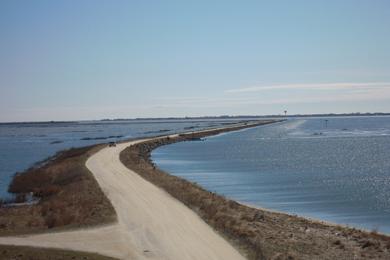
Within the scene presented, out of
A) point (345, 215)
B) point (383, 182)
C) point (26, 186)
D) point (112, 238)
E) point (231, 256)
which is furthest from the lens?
point (26, 186)

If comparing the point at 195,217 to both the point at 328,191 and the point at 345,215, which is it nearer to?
the point at 345,215

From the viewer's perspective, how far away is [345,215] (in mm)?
31344

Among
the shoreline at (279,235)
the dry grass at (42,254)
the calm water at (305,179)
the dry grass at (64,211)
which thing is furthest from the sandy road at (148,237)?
the calm water at (305,179)

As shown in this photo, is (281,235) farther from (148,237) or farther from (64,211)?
(64,211)

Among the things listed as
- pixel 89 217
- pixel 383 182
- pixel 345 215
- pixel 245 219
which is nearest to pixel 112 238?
pixel 89 217

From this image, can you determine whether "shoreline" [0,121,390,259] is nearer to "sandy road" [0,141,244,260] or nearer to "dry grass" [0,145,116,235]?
"sandy road" [0,141,244,260]

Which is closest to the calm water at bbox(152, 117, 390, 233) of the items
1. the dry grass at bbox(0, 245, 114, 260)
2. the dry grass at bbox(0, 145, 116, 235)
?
the dry grass at bbox(0, 145, 116, 235)

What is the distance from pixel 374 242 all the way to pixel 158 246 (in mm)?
7649

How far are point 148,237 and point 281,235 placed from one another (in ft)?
16.4

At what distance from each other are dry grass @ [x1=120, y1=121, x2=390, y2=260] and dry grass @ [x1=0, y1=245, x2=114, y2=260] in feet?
16.7

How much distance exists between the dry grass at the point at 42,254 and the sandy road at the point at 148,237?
64 centimetres

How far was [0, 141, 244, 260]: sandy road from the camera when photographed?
64.4 ft

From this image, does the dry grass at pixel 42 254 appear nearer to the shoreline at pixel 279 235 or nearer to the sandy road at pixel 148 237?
the sandy road at pixel 148 237

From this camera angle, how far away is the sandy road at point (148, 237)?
1962cm
